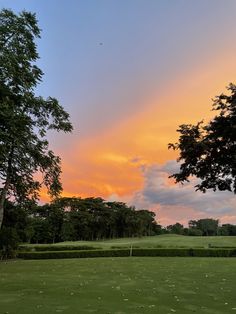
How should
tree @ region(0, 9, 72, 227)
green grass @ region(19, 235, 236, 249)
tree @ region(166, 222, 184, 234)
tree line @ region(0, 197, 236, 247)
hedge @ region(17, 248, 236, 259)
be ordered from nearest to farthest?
tree @ region(0, 9, 72, 227) → hedge @ region(17, 248, 236, 259) → green grass @ region(19, 235, 236, 249) → tree line @ region(0, 197, 236, 247) → tree @ region(166, 222, 184, 234)

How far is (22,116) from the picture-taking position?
936 inches

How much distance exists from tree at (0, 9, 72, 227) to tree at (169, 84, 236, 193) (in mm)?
10479

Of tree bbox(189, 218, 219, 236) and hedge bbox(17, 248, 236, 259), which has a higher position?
tree bbox(189, 218, 219, 236)

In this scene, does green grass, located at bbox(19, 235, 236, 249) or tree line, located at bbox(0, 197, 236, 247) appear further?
tree line, located at bbox(0, 197, 236, 247)

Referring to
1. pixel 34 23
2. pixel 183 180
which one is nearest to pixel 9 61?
pixel 34 23

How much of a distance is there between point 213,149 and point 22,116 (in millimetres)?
12453

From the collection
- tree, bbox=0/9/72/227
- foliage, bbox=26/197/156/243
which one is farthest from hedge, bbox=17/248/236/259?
foliage, bbox=26/197/156/243

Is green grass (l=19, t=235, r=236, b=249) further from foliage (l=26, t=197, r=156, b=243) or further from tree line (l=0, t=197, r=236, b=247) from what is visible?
foliage (l=26, t=197, r=156, b=243)

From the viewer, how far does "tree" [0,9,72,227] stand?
23.6m

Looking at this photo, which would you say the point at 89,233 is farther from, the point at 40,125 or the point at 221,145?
the point at 221,145

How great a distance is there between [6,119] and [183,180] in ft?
34.9

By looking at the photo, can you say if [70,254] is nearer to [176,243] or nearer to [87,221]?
[176,243]

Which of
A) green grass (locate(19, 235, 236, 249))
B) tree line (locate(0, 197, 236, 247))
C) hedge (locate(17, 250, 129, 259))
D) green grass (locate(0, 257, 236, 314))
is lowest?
green grass (locate(0, 257, 236, 314))

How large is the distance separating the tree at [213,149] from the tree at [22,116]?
10.5 m
